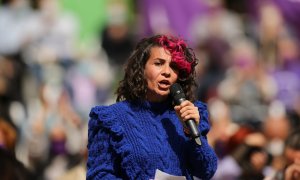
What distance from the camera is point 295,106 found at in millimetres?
12406

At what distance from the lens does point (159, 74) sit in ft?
18.8

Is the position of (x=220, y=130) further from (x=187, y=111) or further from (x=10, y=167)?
(x=187, y=111)

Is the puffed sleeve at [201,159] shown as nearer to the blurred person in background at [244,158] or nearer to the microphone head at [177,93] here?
the microphone head at [177,93]

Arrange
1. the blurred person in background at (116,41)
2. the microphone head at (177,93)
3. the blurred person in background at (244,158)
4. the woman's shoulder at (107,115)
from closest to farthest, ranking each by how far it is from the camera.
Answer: the microphone head at (177,93)
the woman's shoulder at (107,115)
the blurred person in background at (244,158)
the blurred person in background at (116,41)

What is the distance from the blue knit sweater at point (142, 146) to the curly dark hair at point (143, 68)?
9cm

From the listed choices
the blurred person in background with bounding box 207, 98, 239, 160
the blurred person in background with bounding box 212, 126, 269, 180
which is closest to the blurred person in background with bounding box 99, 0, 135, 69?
the blurred person in background with bounding box 207, 98, 239, 160

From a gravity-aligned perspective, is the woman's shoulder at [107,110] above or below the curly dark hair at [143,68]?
below

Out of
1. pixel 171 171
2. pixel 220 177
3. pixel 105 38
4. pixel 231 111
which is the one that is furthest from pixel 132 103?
pixel 105 38

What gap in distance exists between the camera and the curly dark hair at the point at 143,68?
5.82 meters

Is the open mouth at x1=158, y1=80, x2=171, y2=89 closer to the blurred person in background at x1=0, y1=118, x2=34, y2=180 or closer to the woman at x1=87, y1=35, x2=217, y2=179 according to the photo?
the woman at x1=87, y1=35, x2=217, y2=179

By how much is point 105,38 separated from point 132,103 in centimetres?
814

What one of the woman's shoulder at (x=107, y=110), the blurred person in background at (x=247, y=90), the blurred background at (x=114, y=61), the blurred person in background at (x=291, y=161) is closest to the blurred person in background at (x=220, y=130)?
the blurred background at (x=114, y=61)

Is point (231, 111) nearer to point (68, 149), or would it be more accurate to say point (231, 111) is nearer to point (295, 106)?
point (295, 106)

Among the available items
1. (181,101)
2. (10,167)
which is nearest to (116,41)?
(10,167)
